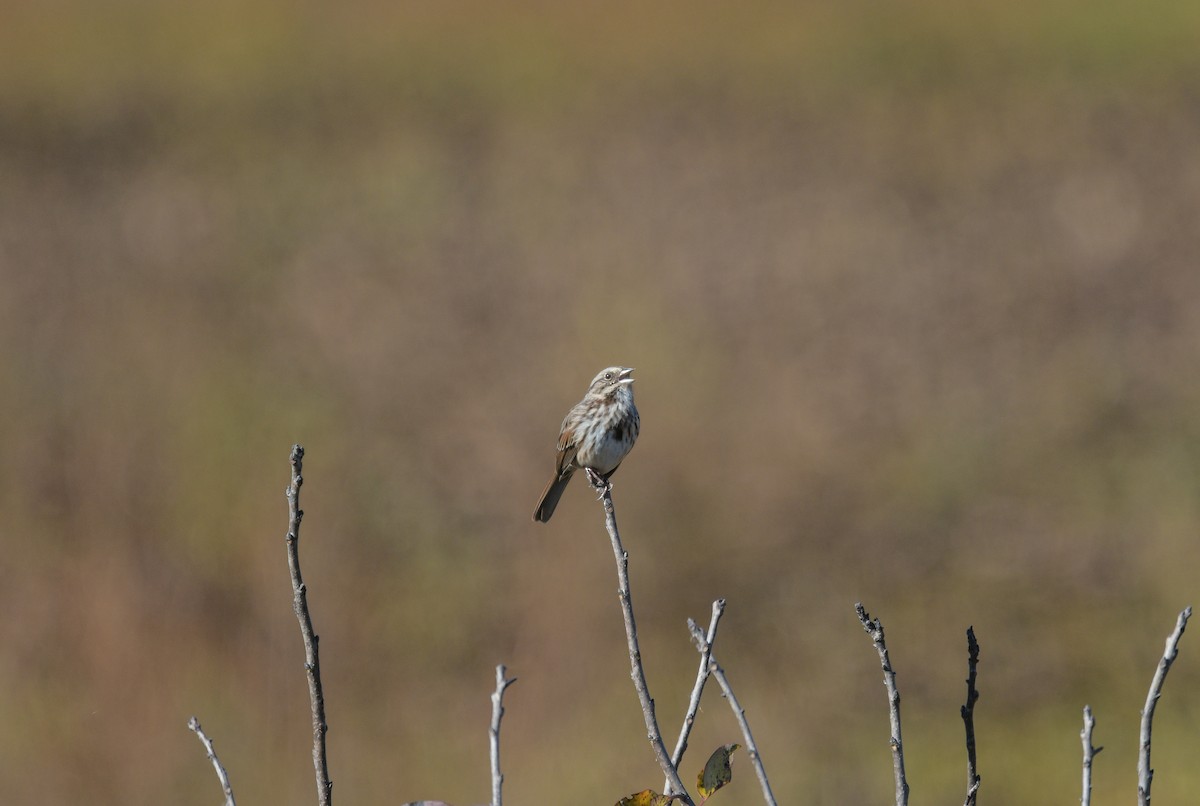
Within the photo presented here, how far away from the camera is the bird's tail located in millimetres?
5172

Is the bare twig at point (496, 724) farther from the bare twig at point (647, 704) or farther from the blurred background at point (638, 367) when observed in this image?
the blurred background at point (638, 367)

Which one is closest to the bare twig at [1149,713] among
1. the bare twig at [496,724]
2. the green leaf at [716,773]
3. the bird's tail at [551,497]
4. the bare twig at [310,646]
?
the green leaf at [716,773]

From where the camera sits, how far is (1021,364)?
9.84 meters

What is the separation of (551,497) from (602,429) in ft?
1.79

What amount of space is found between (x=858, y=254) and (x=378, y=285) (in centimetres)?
333

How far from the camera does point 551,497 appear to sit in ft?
17.5

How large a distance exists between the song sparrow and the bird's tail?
3 centimetres

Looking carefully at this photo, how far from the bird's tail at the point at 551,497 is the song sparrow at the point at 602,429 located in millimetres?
30

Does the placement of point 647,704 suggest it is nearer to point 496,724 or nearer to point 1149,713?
point 496,724

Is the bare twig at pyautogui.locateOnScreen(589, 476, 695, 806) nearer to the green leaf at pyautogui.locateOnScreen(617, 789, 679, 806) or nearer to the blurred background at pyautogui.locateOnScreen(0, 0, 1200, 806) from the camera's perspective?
the green leaf at pyautogui.locateOnScreen(617, 789, 679, 806)

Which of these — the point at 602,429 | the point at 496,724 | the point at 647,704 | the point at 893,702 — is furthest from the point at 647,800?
the point at 602,429

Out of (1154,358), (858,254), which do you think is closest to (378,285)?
(858,254)

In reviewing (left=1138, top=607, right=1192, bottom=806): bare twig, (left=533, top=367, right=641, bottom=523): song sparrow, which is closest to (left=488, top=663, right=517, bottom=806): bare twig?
(left=1138, top=607, right=1192, bottom=806): bare twig

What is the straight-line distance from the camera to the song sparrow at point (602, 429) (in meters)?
4.88
